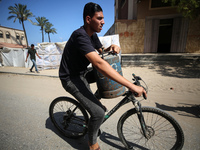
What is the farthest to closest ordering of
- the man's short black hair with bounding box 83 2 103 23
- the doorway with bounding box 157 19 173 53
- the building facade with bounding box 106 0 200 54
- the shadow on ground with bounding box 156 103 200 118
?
the doorway with bounding box 157 19 173 53 < the building facade with bounding box 106 0 200 54 < the shadow on ground with bounding box 156 103 200 118 < the man's short black hair with bounding box 83 2 103 23

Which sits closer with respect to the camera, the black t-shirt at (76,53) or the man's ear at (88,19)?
the black t-shirt at (76,53)

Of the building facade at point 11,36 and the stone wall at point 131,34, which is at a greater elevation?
the building facade at point 11,36

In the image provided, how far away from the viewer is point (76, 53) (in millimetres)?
1482

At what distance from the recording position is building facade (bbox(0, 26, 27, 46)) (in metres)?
32.6

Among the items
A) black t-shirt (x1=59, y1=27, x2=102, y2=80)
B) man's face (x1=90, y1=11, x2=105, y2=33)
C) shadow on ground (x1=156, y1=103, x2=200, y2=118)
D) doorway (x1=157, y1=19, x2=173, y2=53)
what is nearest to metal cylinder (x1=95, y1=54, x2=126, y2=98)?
black t-shirt (x1=59, y1=27, x2=102, y2=80)

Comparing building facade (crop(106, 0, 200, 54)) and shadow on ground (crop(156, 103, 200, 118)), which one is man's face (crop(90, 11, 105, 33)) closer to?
shadow on ground (crop(156, 103, 200, 118))

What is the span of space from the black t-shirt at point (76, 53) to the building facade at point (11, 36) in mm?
42377

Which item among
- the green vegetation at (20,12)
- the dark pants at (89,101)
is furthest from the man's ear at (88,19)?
the green vegetation at (20,12)

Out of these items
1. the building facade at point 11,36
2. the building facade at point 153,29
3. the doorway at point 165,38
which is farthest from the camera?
the building facade at point 11,36

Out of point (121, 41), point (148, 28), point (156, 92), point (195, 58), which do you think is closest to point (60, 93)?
point (156, 92)

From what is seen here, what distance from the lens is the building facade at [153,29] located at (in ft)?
34.4

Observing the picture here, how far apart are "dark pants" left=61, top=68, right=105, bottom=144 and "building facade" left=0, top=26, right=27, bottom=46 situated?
42476mm

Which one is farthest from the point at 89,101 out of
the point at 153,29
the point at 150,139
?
the point at 153,29

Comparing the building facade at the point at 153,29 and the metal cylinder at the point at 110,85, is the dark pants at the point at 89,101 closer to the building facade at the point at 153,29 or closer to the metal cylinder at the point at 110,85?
the metal cylinder at the point at 110,85
